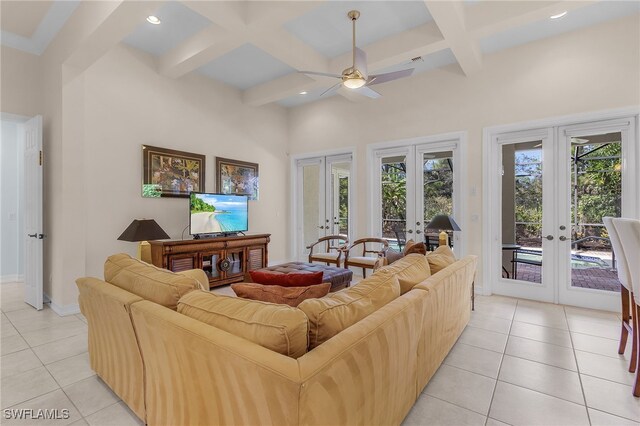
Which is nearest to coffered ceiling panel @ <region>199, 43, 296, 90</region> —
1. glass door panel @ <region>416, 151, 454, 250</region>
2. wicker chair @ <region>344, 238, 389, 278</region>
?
glass door panel @ <region>416, 151, 454, 250</region>

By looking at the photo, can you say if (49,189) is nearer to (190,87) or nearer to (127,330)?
(190,87)

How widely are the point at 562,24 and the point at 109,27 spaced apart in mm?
4756

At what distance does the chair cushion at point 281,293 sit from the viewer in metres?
1.56

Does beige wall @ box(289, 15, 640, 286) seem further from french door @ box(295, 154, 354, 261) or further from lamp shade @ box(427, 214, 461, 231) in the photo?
lamp shade @ box(427, 214, 461, 231)

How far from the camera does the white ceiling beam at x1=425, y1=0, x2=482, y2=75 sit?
2.78m

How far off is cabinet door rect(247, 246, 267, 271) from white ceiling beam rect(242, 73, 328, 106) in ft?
8.34

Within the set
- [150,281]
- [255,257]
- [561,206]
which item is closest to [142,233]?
[255,257]

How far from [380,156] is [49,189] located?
462 centimetres

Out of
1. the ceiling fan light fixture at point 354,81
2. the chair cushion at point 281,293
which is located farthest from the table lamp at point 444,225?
the chair cushion at point 281,293

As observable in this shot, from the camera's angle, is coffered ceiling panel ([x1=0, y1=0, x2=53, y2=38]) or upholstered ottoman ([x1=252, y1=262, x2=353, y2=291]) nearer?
coffered ceiling panel ([x1=0, y1=0, x2=53, y2=38])

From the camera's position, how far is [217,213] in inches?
187

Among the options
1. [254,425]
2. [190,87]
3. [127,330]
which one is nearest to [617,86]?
[254,425]

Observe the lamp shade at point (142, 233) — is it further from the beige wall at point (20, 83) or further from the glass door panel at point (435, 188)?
the glass door panel at point (435, 188)

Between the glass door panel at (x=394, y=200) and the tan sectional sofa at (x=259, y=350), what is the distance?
304 cm
